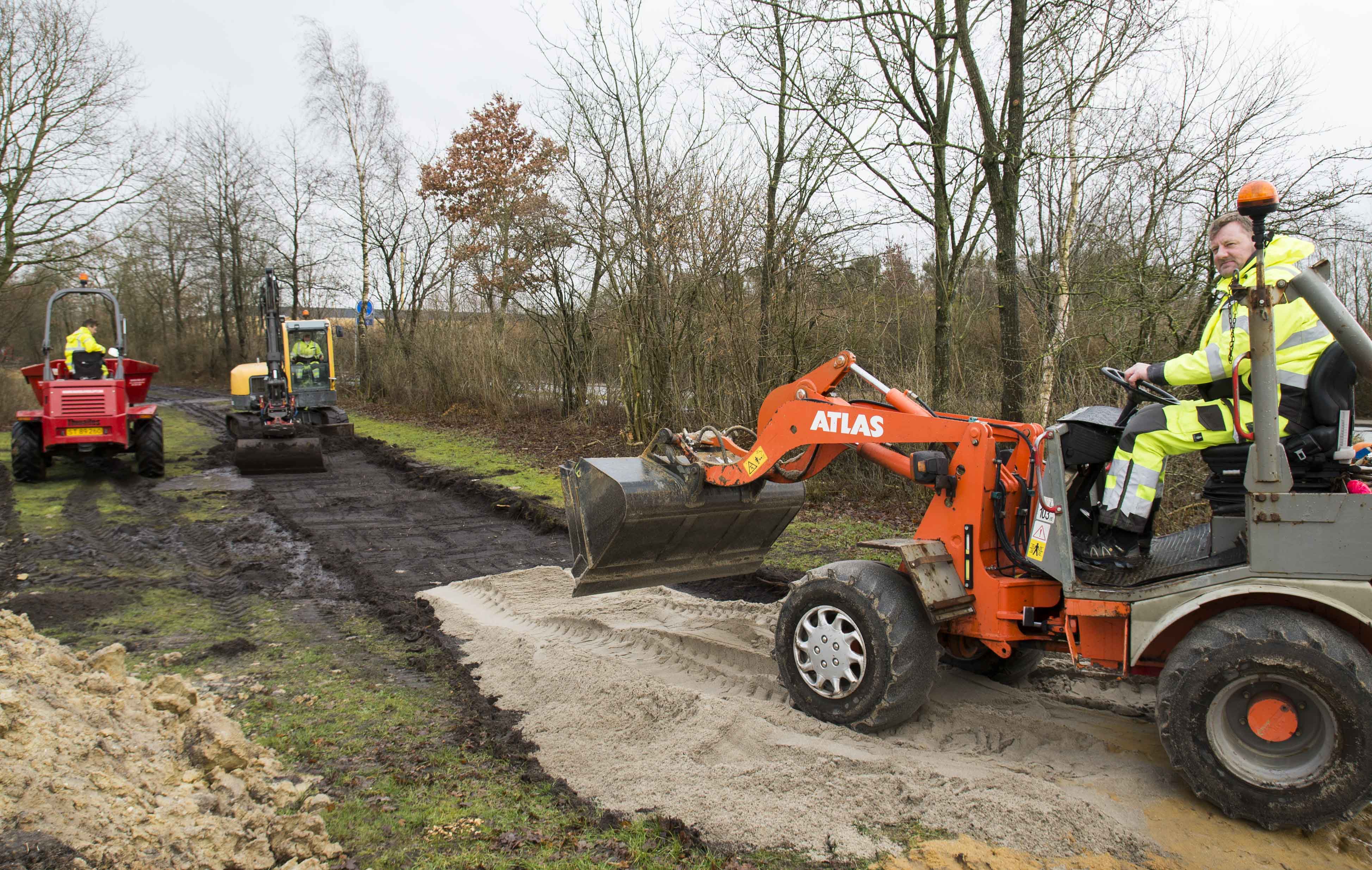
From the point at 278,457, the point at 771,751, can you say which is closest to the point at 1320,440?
the point at 771,751

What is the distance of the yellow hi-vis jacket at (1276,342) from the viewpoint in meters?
3.29

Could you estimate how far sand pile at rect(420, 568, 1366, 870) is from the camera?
3.28 m

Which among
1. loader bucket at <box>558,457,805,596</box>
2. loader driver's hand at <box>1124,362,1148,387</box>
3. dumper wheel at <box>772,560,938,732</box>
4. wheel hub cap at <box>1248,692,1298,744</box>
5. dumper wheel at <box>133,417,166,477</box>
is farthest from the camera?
dumper wheel at <box>133,417,166,477</box>

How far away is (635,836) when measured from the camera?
338cm

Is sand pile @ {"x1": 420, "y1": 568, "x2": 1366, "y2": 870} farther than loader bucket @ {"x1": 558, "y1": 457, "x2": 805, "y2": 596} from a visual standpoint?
No

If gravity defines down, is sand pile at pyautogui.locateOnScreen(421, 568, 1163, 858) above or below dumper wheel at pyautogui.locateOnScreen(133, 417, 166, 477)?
below

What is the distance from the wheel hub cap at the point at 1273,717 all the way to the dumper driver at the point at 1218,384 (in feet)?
2.52

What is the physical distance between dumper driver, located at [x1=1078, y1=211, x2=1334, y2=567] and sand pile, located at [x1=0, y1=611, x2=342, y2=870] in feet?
11.5

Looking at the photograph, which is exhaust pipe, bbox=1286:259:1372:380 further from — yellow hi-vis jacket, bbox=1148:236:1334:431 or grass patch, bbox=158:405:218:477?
grass patch, bbox=158:405:218:477

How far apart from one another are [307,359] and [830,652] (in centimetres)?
1812

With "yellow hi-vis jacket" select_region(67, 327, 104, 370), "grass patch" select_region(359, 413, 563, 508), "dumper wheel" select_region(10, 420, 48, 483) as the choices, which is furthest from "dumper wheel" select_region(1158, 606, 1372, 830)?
"yellow hi-vis jacket" select_region(67, 327, 104, 370)

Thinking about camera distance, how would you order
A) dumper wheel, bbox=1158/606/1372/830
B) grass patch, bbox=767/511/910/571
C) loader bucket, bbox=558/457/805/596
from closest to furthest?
dumper wheel, bbox=1158/606/1372/830 < loader bucket, bbox=558/457/805/596 < grass patch, bbox=767/511/910/571

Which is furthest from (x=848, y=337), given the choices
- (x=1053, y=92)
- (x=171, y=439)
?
(x=171, y=439)

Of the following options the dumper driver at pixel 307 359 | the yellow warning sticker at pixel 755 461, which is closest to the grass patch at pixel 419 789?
the yellow warning sticker at pixel 755 461
